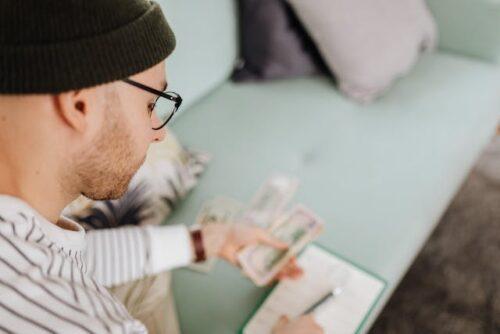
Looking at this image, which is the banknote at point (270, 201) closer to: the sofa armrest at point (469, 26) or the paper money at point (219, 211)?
the paper money at point (219, 211)

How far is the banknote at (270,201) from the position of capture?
4.41 ft

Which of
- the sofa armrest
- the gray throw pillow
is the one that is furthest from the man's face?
the sofa armrest

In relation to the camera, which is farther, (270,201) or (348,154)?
(348,154)

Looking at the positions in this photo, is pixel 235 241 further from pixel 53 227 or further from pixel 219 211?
pixel 53 227

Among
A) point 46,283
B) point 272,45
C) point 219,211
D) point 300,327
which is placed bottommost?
point 46,283

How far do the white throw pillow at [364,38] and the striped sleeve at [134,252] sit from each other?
2.94ft

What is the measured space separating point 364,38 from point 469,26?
1.68 feet

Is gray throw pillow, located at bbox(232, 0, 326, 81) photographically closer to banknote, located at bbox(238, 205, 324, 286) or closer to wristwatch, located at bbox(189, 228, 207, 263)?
banknote, located at bbox(238, 205, 324, 286)

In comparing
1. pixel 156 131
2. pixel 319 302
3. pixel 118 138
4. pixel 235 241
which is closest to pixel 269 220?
pixel 235 241

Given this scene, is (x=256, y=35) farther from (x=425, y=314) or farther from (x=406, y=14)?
(x=425, y=314)

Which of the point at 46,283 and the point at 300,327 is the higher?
the point at 300,327

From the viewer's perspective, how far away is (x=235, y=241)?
3.99 ft

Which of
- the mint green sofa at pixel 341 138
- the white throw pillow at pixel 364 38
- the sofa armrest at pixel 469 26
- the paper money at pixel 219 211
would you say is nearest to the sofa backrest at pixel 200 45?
the mint green sofa at pixel 341 138

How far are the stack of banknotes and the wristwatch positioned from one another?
0.19 feet
